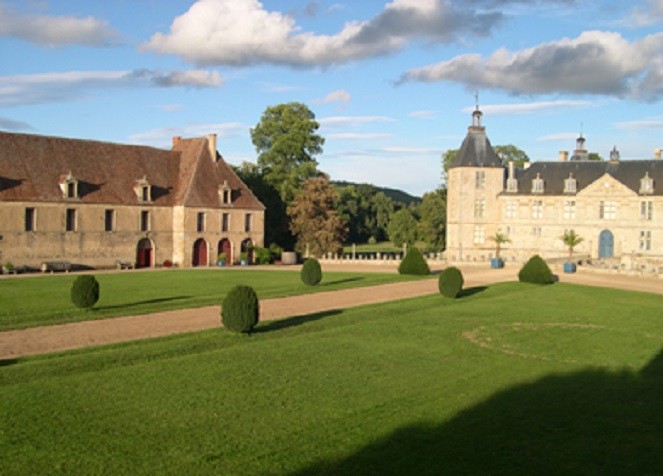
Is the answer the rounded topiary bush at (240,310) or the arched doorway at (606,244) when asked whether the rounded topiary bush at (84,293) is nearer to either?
the rounded topiary bush at (240,310)

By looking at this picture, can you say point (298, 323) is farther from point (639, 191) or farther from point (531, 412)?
point (639, 191)

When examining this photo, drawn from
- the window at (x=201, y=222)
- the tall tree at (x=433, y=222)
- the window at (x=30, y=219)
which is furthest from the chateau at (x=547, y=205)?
the window at (x=30, y=219)

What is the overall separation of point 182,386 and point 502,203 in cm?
4911

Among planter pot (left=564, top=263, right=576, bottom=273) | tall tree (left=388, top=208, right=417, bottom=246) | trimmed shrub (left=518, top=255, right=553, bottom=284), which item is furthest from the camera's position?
tall tree (left=388, top=208, right=417, bottom=246)

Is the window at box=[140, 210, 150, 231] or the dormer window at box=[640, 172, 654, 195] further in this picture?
the dormer window at box=[640, 172, 654, 195]

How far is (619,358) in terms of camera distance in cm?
1734

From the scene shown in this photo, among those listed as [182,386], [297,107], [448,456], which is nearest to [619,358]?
[448,456]

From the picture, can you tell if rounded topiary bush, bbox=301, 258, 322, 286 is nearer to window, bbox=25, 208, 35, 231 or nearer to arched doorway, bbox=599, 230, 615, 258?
window, bbox=25, 208, 35, 231

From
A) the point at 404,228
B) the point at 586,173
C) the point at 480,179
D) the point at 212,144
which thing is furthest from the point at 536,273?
the point at 404,228

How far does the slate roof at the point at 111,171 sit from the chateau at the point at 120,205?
2.8 inches

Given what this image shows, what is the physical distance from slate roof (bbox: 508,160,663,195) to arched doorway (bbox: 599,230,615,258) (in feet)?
12.6

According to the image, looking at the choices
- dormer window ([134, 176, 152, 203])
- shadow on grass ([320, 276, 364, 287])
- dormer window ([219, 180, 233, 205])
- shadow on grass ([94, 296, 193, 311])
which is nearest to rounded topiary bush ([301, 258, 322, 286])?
shadow on grass ([320, 276, 364, 287])

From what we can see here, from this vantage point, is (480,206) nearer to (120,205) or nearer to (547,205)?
(547,205)

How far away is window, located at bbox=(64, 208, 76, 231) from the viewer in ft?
147
